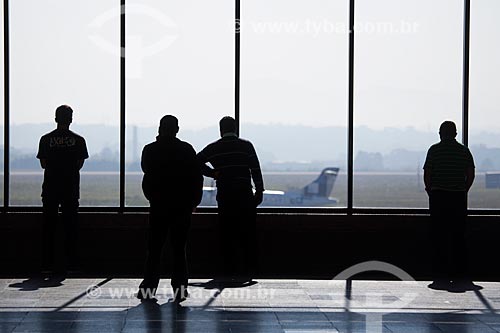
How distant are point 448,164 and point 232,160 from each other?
1.66 m

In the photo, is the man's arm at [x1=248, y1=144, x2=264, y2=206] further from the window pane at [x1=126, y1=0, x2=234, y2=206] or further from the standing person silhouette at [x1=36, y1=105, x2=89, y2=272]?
the standing person silhouette at [x1=36, y1=105, x2=89, y2=272]

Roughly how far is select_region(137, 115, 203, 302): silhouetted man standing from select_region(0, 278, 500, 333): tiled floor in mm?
415

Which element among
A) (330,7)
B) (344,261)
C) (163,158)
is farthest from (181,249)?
(330,7)

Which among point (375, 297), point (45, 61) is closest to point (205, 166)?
point (375, 297)

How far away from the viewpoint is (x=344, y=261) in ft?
28.9

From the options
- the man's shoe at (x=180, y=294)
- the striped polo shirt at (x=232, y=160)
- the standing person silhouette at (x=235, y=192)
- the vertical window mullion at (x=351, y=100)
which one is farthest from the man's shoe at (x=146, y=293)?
the vertical window mullion at (x=351, y=100)

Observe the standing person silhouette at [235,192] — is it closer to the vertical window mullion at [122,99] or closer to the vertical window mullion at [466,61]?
the vertical window mullion at [122,99]

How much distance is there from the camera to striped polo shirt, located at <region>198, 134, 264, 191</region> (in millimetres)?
7910

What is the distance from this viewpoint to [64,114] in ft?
25.8

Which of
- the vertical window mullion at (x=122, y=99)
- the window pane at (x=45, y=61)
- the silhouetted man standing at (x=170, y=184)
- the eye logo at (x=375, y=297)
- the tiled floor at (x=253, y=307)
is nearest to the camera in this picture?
the tiled floor at (x=253, y=307)

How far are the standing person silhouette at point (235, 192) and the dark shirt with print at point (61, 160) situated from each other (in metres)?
0.93

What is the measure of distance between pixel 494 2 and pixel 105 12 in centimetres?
472

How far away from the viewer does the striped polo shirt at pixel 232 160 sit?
26.0ft

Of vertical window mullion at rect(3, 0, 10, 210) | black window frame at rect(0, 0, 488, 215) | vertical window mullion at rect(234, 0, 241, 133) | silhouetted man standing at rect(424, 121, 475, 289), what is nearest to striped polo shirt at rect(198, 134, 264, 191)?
vertical window mullion at rect(234, 0, 241, 133)
